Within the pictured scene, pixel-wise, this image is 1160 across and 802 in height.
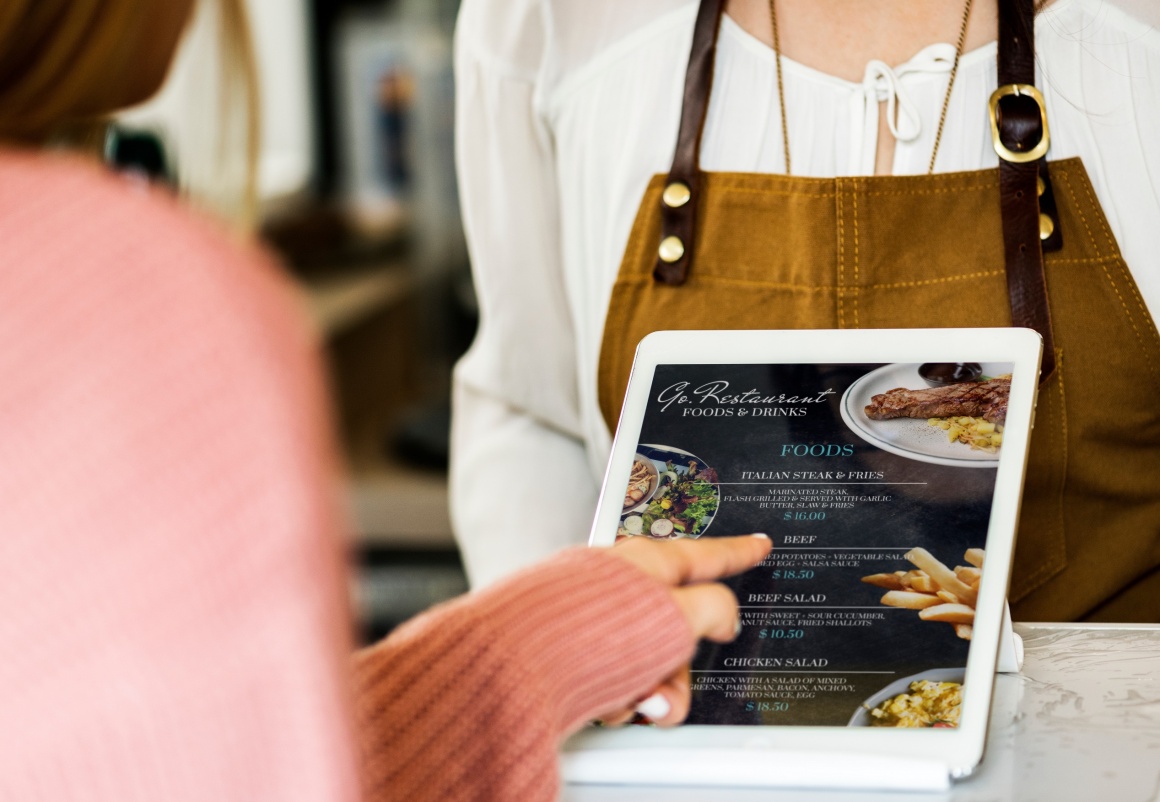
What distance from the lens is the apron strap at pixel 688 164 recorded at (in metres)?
0.95

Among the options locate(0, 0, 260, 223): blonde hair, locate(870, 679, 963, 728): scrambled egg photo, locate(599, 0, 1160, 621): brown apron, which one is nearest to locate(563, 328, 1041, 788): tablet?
locate(870, 679, 963, 728): scrambled egg photo

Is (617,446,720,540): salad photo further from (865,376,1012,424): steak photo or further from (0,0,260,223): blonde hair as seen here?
(0,0,260,223): blonde hair

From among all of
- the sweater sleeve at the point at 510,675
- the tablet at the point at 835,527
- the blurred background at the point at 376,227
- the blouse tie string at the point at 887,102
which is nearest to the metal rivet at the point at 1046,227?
the blouse tie string at the point at 887,102

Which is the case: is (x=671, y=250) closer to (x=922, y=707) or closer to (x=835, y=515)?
(x=835, y=515)

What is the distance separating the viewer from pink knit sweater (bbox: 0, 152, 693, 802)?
326mm

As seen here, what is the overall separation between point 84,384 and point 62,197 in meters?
0.06

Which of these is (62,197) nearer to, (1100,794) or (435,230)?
(1100,794)

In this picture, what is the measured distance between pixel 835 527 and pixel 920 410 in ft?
0.27

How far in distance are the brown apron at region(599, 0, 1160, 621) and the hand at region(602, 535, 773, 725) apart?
1.15 feet

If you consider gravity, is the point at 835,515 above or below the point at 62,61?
below

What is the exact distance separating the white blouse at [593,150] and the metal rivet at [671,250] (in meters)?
0.05

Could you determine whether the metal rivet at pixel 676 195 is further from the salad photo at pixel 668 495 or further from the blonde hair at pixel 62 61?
the blonde hair at pixel 62 61

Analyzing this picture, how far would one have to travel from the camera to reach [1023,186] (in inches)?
35.2

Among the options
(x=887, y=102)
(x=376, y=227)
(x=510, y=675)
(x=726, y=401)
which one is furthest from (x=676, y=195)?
(x=376, y=227)
